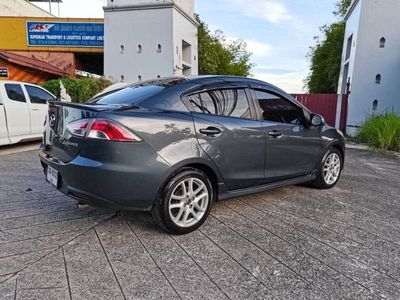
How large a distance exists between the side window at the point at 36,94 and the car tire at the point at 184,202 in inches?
253

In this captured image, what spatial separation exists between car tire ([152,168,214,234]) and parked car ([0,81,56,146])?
6095 millimetres

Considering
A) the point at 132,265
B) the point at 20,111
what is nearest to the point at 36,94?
the point at 20,111

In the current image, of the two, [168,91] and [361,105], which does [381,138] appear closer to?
[361,105]

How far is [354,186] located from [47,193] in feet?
15.5

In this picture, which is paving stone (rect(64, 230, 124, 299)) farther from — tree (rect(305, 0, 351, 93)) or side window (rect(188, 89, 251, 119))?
tree (rect(305, 0, 351, 93))

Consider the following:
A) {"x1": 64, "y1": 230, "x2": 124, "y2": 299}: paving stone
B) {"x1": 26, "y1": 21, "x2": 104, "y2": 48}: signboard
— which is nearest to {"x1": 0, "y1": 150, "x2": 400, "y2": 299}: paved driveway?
{"x1": 64, "y1": 230, "x2": 124, "y2": 299}: paving stone

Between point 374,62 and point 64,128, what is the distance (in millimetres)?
12316

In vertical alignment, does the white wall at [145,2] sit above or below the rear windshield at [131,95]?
above

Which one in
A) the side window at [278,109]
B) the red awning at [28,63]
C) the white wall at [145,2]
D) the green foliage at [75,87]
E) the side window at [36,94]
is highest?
the white wall at [145,2]

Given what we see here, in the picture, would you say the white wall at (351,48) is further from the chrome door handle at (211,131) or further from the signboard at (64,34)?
the signboard at (64,34)

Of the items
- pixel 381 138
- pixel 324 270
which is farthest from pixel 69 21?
pixel 324 270

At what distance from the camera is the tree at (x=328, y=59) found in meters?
19.2

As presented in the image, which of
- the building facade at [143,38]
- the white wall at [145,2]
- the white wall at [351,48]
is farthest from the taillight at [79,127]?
the white wall at [145,2]

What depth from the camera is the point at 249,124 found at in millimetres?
3447
